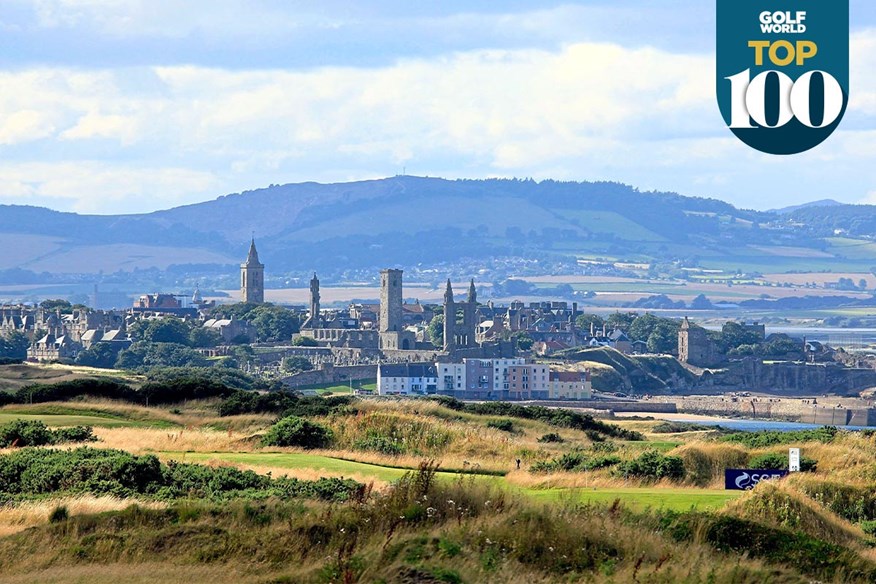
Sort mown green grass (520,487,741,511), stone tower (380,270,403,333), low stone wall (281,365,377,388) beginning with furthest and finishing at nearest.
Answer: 1. stone tower (380,270,403,333)
2. low stone wall (281,365,377,388)
3. mown green grass (520,487,741,511)

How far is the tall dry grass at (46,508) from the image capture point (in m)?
15.5

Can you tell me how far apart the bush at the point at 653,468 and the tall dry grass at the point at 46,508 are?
720cm

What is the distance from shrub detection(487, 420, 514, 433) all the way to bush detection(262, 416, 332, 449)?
30.0ft

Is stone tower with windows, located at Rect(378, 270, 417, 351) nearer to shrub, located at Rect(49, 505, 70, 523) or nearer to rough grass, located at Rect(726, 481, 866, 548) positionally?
rough grass, located at Rect(726, 481, 866, 548)

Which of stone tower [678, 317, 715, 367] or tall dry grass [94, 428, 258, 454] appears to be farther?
stone tower [678, 317, 715, 367]

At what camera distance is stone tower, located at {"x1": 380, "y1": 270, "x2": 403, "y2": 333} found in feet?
565

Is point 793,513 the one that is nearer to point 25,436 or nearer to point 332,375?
point 25,436

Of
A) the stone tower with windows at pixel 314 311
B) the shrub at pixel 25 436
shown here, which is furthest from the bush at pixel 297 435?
the stone tower with windows at pixel 314 311

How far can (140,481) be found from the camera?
18.0 metres

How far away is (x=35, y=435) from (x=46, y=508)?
811cm

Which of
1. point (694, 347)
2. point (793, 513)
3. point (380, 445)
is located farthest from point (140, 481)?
point (694, 347)

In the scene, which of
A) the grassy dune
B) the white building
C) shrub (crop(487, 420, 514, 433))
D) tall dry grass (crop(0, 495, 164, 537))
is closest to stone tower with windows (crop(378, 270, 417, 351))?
the white building

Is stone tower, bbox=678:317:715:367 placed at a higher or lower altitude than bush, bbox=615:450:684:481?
lower

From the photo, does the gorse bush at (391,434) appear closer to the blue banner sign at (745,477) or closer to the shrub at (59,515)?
the blue banner sign at (745,477)
